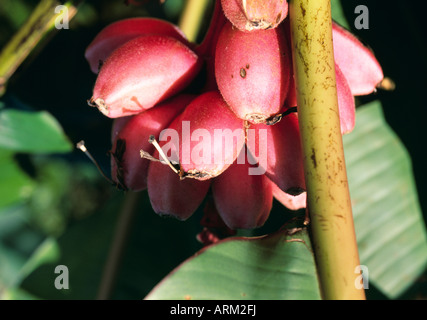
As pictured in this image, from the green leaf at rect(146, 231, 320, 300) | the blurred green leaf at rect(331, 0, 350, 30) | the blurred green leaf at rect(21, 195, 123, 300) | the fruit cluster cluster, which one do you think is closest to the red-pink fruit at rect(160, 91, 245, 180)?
the fruit cluster cluster

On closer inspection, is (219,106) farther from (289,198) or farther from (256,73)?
(289,198)

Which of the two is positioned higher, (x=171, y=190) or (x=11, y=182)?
(x=171, y=190)

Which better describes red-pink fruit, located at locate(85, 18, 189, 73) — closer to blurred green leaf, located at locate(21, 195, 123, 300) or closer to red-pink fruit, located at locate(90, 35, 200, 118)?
red-pink fruit, located at locate(90, 35, 200, 118)

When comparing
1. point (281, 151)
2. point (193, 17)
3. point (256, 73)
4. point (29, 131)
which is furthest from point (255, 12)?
point (29, 131)

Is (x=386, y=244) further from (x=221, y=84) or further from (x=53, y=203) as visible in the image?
(x=53, y=203)

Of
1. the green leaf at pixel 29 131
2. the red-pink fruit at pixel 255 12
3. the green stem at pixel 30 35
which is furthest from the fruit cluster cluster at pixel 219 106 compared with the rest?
the green leaf at pixel 29 131

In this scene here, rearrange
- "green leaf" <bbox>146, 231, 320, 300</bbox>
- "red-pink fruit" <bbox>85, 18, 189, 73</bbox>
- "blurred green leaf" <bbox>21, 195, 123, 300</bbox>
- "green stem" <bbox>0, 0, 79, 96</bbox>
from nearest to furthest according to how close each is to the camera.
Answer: "green leaf" <bbox>146, 231, 320, 300</bbox> < "red-pink fruit" <bbox>85, 18, 189, 73</bbox> < "green stem" <bbox>0, 0, 79, 96</bbox> < "blurred green leaf" <bbox>21, 195, 123, 300</bbox>

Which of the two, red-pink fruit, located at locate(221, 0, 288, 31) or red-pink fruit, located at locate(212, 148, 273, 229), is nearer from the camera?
red-pink fruit, located at locate(221, 0, 288, 31)
